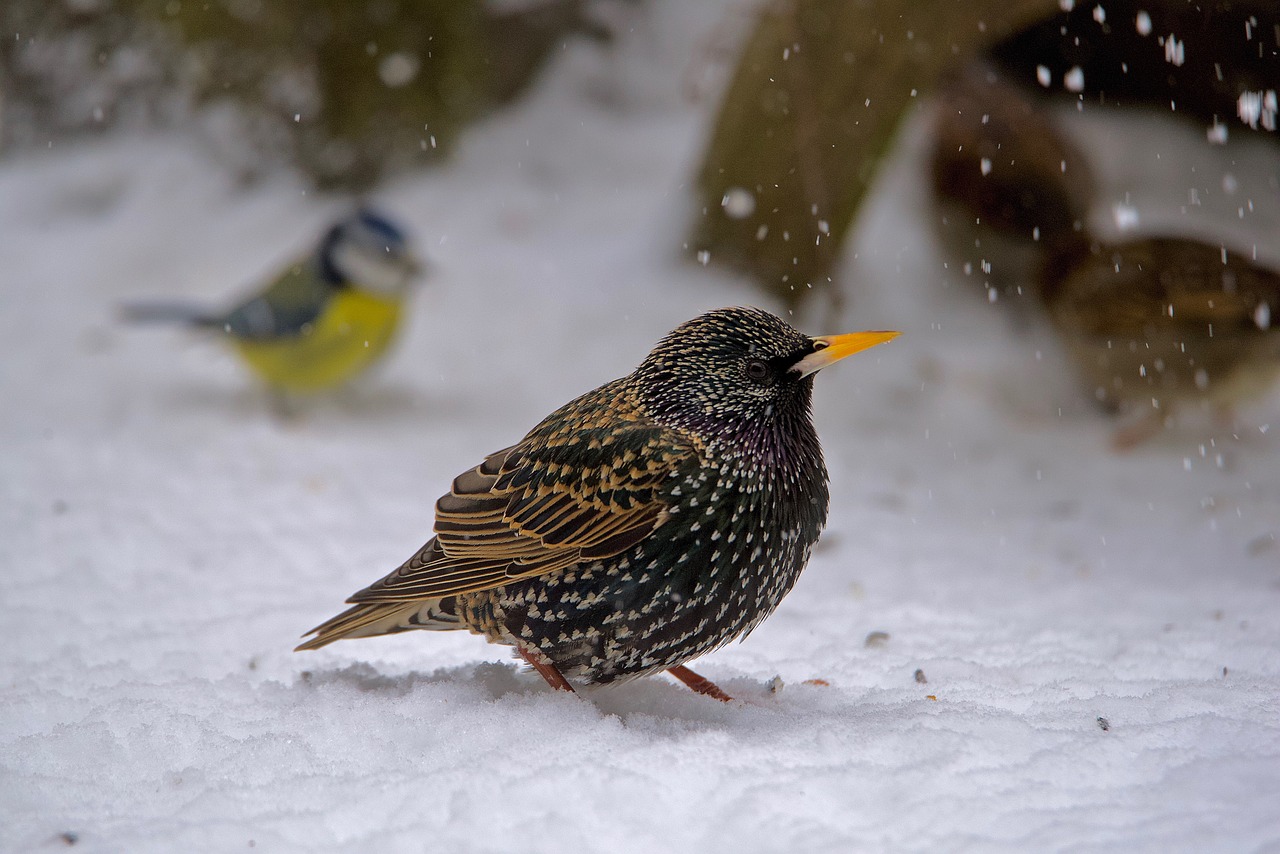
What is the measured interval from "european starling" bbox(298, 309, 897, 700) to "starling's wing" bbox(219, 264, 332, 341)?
122 inches

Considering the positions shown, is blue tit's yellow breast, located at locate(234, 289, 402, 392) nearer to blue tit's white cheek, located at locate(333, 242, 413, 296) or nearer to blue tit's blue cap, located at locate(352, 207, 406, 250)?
blue tit's white cheek, located at locate(333, 242, 413, 296)

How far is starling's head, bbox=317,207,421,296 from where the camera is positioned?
223 inches

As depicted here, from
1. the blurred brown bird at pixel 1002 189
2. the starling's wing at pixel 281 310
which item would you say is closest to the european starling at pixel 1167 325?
the blurred brown bird at pixel 1002 189

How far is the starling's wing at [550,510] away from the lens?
101 inches

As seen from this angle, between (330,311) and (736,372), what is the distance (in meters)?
3.47

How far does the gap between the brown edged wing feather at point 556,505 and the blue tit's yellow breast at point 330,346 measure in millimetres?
3002

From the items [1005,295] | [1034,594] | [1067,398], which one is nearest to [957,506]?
[1034,594]

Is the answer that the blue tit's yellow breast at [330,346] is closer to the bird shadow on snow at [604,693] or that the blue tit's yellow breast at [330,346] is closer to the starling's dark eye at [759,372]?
the bird shadow on snow at [604,693]

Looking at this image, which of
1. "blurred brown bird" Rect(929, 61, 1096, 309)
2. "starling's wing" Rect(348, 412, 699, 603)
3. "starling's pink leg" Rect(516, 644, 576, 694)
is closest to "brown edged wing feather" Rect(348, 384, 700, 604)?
"starling's wing" Rect(348, 412, 699, 603)

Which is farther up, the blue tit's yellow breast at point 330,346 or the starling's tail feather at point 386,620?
the blue tit's yellow breast at point 330,346

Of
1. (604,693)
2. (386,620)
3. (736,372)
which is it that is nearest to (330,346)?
(386,620)

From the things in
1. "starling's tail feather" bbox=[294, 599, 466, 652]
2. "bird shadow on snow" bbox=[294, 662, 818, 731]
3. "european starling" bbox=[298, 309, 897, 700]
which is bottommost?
"bird shadow on snow" bbox=[294, 662, 818, 731]

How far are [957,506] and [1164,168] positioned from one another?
3086 millimetres

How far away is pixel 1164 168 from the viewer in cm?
671
